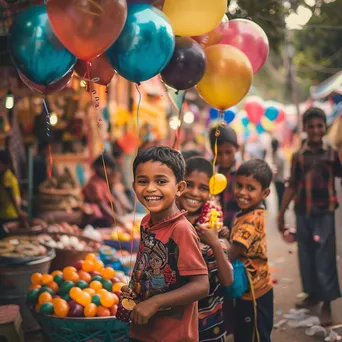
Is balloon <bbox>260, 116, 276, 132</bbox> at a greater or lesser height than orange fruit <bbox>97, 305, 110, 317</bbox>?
greater

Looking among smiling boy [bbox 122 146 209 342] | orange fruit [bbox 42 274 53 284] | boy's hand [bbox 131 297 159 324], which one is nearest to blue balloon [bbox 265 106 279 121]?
orange fruit [bbox 42 274 53 284]

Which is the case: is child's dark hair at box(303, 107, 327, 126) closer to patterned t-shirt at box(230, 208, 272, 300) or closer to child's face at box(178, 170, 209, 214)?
patterned t-shirt at box(230, 208, 272, 300)

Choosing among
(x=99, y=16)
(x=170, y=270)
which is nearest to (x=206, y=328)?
(x=170, y=270)

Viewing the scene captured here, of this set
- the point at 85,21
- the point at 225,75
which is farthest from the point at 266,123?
the point at 85,21

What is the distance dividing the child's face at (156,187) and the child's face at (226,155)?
96.0 inches

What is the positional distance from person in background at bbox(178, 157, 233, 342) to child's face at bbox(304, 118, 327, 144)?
6.99 ft

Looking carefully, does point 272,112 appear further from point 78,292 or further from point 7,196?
point 78,292

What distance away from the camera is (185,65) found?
3.39 metres

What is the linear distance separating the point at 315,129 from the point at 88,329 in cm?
313

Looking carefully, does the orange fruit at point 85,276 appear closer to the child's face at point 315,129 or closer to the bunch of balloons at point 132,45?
the bunch of balloons at point 132,45

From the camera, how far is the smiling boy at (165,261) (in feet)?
8.30

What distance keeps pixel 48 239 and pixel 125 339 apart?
2195 mm

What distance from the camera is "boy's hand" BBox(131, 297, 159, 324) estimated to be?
2.38m

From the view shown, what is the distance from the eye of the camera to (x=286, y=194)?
582 centimetres
